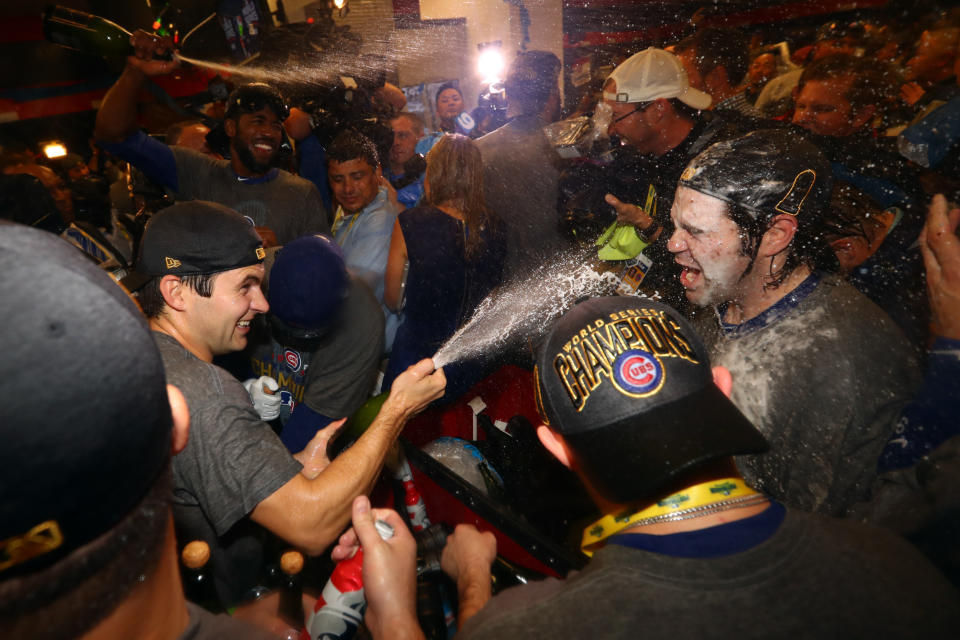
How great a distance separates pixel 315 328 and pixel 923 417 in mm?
→ 2973

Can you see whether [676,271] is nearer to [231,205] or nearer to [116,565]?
[116,565]

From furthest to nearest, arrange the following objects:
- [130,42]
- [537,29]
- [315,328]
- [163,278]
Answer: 1. [537,29]
2. [130,42]
3. [315,328]
4. [163,278]

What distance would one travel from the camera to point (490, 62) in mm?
8422

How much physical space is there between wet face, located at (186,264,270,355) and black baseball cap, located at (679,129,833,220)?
2.46 metres

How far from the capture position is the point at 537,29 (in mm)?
7535

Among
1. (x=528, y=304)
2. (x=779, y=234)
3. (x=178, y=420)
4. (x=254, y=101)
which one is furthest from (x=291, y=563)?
(x=254, y=101)

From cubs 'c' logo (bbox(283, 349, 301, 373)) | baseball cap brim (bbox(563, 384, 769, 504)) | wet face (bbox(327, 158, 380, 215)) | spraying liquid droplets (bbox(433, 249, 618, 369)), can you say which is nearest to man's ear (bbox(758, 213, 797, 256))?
baseball cap brim (bbox(563, 384, 769, 504))

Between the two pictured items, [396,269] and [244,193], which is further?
[244,193]

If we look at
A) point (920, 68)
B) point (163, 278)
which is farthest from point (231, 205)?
point (920, 68)

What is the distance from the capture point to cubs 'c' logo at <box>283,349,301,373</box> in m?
3.04

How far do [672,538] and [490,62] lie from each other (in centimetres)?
910

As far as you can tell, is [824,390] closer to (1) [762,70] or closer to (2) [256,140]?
(2) [256,140]

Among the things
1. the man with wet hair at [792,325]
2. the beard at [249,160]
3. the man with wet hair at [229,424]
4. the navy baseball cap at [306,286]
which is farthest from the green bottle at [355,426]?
the beard at [249,160]

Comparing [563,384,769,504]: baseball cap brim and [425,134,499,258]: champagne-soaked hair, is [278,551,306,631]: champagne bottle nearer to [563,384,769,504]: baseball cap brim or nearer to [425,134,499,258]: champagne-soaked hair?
[563,384,769,504]: baseball cap brim
